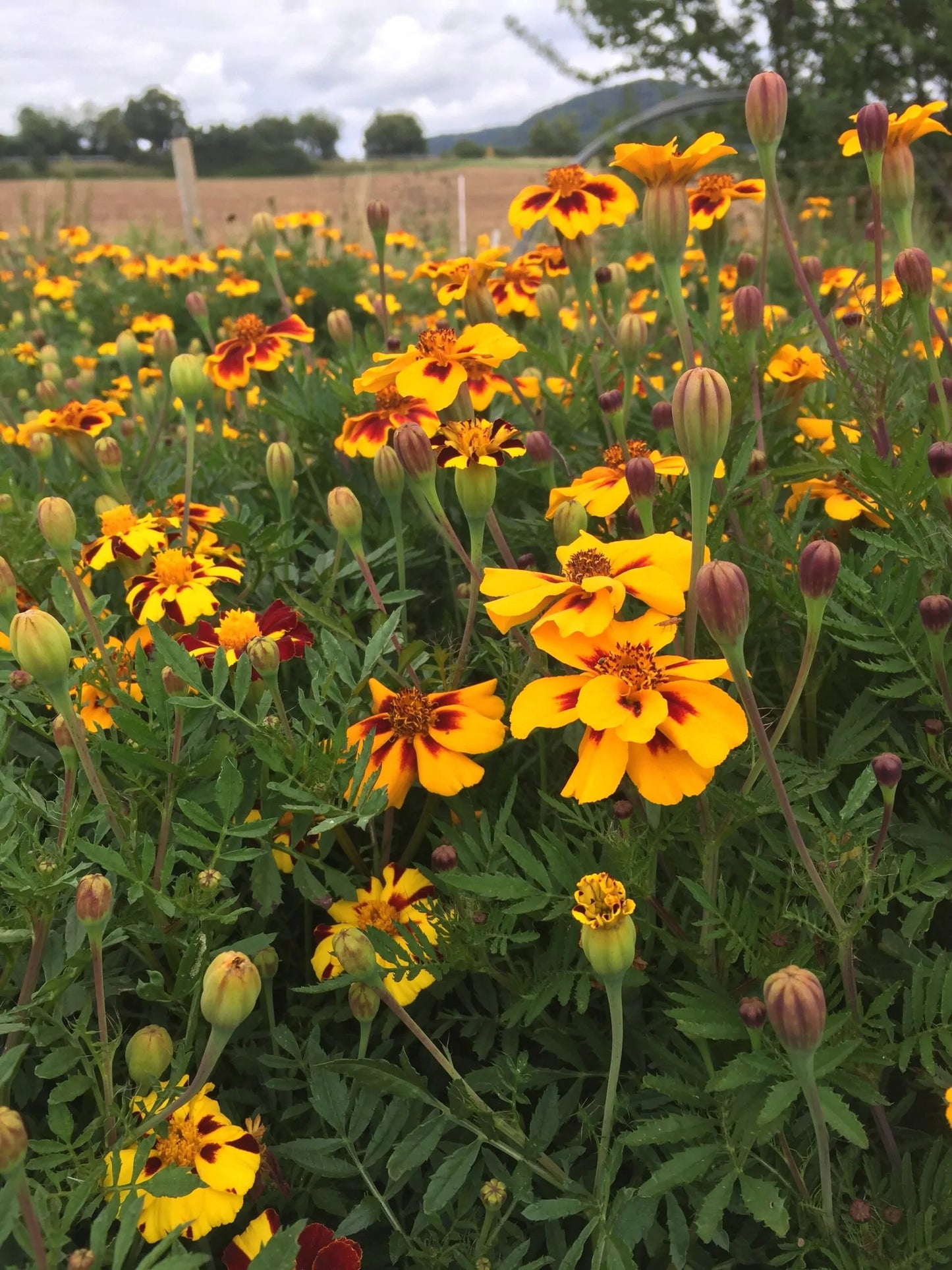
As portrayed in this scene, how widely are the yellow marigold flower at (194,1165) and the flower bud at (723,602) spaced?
17.9 inches

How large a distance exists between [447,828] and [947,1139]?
44 centimetres

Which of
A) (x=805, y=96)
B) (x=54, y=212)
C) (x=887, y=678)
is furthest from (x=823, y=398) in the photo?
(x=805, y=96)

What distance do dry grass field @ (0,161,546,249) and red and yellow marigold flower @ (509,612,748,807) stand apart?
3.58m

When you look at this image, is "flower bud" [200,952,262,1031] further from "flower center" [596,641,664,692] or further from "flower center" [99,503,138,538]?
"flower center" [99,503,138,538]

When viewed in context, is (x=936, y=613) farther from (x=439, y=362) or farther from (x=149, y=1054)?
(x=149, y=1054)

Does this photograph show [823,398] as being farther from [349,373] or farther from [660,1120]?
[660,1120]

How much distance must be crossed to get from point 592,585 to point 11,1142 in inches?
18.0

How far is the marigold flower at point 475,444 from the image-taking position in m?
0.80

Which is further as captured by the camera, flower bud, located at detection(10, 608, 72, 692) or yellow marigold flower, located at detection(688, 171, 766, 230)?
yellow marigold flower, located at detection(688, 171, 766, 230)

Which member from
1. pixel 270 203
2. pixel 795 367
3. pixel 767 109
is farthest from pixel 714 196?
pixel 270 203

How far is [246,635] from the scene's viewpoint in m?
0.87

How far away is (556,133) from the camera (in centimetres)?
1168

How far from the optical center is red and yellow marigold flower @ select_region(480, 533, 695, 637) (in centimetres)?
64

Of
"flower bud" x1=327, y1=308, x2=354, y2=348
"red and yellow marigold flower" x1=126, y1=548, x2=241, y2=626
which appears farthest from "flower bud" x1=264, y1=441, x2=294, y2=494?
"flower bud" x1=327, y1=308, x2=354, y2=348
